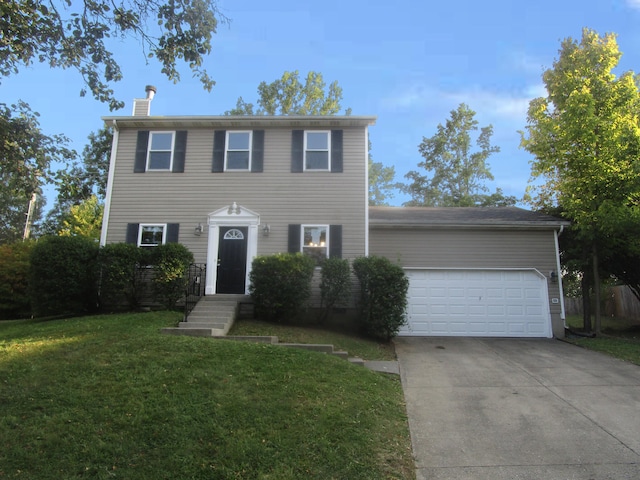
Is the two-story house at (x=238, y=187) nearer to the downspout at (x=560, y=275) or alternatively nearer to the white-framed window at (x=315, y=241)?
the white-framed window at (x=315, y=241)

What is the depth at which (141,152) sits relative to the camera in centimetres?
1227

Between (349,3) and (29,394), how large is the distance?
6.91 m

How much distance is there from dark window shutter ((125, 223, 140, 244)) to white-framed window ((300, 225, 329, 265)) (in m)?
4.62

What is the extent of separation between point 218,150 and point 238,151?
0.58 m

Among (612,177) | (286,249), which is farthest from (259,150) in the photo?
(612,177)

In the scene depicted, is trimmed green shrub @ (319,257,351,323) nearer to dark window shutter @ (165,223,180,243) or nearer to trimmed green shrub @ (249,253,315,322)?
trimmed green shrub @ (249,253,315,322)

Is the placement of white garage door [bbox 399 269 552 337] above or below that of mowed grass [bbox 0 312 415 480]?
above

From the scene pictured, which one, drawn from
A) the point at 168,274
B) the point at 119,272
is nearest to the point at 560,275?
the point at 168,274

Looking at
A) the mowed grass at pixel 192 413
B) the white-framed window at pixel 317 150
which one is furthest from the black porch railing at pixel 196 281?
the white-framed window at pixel 317 150

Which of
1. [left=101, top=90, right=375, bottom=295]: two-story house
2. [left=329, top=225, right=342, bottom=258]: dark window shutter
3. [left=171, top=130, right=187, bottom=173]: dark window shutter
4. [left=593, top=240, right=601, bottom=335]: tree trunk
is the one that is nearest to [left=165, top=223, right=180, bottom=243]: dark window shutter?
[left=101, top=90, right=375, bottom=295]: two-story house

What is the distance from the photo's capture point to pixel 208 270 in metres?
11.4

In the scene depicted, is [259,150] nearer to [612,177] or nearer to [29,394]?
[29,394]

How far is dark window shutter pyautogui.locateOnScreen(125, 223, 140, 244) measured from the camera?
38.3ft

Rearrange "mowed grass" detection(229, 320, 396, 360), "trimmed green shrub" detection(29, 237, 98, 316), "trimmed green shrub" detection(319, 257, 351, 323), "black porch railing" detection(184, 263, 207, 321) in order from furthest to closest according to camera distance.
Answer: "black porch railing" detection(184, 263, 207, 321)
"trimmed green shrub" detection(319, 257, 351, 323)
"trimmed green shrub" detection(29, 237, 98, 316)
"mowed grass" detection(229, 320, 396, 360)
